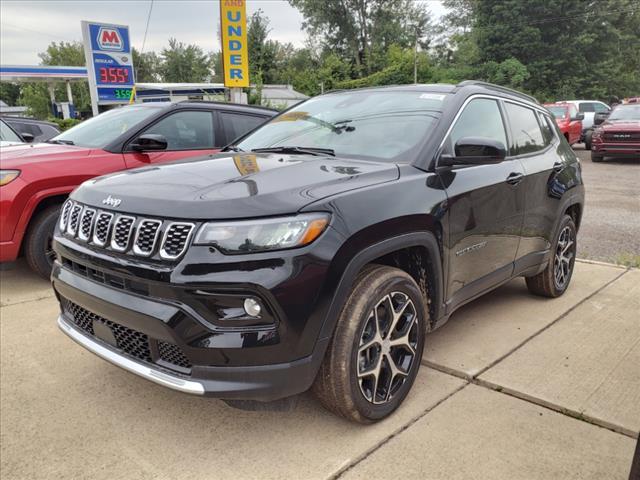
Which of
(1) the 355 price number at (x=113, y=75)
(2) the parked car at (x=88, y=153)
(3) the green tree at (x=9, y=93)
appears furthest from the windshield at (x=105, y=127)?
(3) the green tree at (x=9, y=93)

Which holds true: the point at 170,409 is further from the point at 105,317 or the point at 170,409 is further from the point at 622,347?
the point at 622,347

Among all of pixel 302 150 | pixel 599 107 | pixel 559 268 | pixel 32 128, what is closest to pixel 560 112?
pixel 599 107

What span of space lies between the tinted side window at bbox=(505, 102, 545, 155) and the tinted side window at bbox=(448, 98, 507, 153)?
17cm

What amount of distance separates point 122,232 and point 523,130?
3083mm

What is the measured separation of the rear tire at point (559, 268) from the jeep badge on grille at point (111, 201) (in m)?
3.34

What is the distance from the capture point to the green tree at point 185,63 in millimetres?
68938

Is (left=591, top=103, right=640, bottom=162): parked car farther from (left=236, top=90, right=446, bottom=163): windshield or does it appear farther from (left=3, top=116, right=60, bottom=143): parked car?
(left=3, top=116, right=60, bottom=143): parked car

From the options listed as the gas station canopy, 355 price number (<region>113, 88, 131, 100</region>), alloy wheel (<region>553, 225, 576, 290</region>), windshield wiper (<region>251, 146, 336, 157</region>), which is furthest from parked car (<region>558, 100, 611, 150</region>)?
the gas station canopy

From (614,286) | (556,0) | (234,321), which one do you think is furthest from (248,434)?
(556,0)

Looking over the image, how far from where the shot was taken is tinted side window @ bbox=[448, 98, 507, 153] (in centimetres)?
317

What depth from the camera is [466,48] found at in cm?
3666

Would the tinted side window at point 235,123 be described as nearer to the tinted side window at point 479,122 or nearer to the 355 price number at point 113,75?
the tinted side window at point 479,122

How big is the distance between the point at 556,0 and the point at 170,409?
122 ft

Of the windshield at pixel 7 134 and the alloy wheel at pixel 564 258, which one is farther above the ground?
the windshield at pixel 7 134
